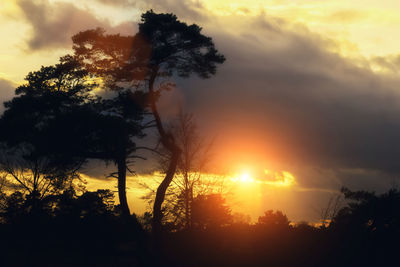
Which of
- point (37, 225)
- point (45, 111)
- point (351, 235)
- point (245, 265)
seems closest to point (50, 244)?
point (37, 225)

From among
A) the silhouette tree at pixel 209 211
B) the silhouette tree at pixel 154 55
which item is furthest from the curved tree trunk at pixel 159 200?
the silhouette tree at pixel 209 211

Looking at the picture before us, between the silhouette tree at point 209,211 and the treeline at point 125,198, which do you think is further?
the silhouette tree at point 209,211

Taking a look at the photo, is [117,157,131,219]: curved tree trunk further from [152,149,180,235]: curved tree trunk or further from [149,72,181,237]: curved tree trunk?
[149,72,181,237]: curved tree trunk

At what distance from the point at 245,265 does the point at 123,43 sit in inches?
507

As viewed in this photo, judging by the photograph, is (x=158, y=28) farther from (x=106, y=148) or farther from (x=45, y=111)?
(x=45, y=111)

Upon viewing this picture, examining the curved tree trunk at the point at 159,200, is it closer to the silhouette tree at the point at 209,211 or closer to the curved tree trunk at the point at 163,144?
the curved tree trunk at the point at 163,144

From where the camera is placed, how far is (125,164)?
20.4 m

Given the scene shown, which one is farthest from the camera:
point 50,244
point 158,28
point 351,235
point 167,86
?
point 50,244

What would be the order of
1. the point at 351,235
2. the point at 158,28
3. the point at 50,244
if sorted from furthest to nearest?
the point at 50,244, the point at 351,235, the point at 158,28

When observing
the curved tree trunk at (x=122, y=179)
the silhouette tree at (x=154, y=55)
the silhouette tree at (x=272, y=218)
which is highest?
the silhouette tree at (x=154, y=55)

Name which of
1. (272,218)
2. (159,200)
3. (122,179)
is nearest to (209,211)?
(272,218)

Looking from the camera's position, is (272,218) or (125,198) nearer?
(125,198)

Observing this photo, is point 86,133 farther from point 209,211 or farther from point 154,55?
point 209,211

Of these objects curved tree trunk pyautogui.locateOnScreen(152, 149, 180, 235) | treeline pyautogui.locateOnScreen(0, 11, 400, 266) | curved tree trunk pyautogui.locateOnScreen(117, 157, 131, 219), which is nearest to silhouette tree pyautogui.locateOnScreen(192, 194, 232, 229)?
treeline pyautogui.locateOnScreen(0, 11, 400, 266)
